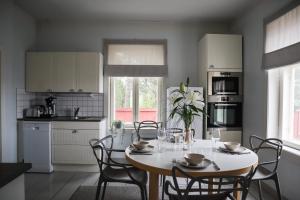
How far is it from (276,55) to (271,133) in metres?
1.01

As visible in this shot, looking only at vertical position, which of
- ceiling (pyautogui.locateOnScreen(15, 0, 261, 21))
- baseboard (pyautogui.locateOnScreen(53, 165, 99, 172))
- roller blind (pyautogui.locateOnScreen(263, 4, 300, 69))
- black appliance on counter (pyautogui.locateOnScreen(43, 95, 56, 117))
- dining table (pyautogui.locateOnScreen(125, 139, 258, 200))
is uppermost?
ceiling (pyautogui.locateOnScreen(15, 0, 261, 21))

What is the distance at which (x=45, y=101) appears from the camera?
4.23 m

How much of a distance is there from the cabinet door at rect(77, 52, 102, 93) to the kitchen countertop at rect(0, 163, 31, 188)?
9.10 feet

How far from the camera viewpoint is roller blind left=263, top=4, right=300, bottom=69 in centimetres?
244

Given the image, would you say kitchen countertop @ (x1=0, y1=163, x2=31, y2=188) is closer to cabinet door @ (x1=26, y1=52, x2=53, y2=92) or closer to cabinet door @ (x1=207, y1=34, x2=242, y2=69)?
cabinet door @ (x1=26, y1=52, x2=53, y2=92)

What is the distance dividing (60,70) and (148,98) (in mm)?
1629

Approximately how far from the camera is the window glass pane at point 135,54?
4.27 metres

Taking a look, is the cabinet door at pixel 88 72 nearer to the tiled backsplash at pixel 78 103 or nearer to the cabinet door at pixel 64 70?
the cabinet door at pixel 64 70

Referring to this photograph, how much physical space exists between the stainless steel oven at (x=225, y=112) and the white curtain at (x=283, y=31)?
1.01 metres

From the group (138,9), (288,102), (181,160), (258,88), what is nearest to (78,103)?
(138,9)

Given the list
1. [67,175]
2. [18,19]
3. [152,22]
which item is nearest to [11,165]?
[67,175]

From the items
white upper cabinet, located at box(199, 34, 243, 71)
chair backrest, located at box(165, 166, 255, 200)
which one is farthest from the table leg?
white upper cabinet, located at box(199, 34, 243, 71)

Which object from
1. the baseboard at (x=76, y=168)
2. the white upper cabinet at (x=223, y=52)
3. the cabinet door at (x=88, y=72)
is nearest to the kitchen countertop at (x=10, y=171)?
the baseboard at (x=76, y=168)

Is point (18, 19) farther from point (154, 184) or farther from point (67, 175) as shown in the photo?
point (154, 184)
